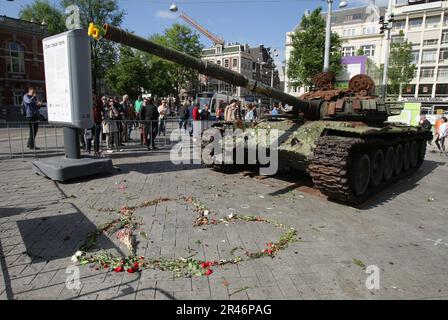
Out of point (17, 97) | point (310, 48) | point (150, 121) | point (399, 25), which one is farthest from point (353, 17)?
point (150, 121)

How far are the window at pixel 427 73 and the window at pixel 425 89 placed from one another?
1.35 meters

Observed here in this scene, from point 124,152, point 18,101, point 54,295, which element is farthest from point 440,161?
point 18,101

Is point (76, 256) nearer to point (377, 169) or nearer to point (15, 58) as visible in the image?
point (377, 169)

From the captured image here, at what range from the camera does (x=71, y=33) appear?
715cm

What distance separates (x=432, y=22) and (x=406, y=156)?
60940 mm

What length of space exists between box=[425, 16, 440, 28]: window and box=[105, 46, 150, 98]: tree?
47993 mm

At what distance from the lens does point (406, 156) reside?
9.55 m

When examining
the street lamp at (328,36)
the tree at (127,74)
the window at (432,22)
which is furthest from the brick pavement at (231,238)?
the window at (432,22)

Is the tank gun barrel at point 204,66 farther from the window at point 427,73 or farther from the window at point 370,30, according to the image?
the window at point 370,30

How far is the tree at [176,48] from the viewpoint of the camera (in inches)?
2142

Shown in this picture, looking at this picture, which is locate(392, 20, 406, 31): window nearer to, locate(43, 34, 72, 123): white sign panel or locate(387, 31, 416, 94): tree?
locate(387, 31, 416, 94): tree

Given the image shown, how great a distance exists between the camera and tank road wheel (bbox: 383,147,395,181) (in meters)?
7.93

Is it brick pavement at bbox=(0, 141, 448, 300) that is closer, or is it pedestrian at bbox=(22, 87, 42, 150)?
brick pavement at bbox=(0, 141, 448, 300)

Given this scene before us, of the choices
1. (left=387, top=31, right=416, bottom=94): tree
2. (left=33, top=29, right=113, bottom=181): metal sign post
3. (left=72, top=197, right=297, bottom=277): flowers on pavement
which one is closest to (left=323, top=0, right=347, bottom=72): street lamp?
(left=33, top=29, right=113, bottom=181): metal sign post
